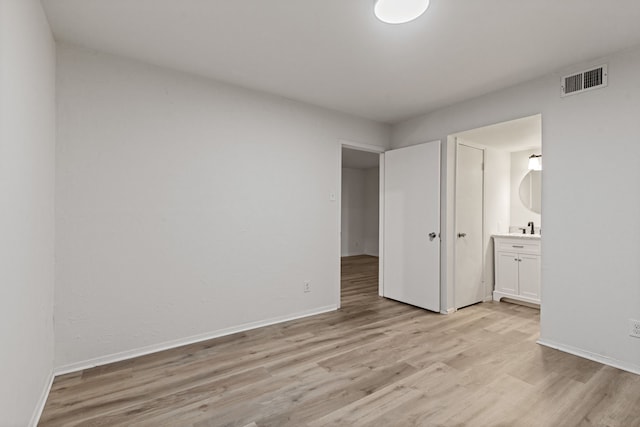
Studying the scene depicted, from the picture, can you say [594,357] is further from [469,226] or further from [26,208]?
[26,208]

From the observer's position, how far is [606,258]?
245 centimetres

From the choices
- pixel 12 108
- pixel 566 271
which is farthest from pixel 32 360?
pixel 566 271

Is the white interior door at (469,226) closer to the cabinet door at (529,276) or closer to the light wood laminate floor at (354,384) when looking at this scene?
the cabinet door at (529,276)

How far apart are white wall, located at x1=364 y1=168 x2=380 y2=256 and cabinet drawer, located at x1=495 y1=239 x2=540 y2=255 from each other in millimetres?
4326

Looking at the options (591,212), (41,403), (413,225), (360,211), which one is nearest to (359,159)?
(360,211)

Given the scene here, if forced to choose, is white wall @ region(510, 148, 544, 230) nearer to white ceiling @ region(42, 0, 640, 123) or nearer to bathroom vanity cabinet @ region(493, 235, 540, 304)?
bathroom vanity cabinet @ region(493, 235, 540, 304)

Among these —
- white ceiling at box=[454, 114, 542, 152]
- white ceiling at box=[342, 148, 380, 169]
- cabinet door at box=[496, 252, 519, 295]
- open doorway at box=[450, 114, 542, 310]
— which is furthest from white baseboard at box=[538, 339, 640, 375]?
white ceiling at box=[342, 148, 380, 169]

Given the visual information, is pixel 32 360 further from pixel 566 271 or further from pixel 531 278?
pixel 531 278

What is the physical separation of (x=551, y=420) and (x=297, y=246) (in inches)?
96.2

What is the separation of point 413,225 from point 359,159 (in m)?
3.59

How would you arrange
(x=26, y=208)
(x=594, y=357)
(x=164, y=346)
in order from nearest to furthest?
(x=26, y=208)
(x=594, y=357)
(x=164, y=346)

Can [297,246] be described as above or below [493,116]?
below

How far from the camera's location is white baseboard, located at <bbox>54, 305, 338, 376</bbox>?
2309 millimetres

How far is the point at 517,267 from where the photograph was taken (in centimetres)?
404
